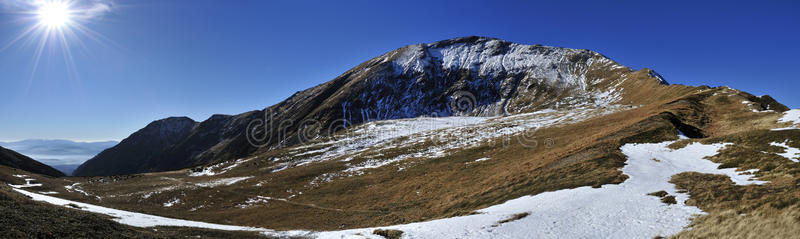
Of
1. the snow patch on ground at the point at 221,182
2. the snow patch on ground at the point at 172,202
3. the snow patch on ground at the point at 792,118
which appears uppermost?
the snow patch on ground at the point at 792,118

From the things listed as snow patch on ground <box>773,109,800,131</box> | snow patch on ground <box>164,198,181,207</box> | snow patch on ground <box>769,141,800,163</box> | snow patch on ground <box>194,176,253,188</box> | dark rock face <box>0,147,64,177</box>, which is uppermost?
dark rock face <box>0,147,64,177</box>

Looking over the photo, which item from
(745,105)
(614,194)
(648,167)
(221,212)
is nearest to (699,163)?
(648,167)

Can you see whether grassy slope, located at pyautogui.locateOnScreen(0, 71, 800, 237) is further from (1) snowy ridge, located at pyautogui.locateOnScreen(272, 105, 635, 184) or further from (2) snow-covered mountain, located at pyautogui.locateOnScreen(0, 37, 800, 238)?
(1) snowy ridge, located at pyautogui.locateOnScreen(272, 105, 635, 184)

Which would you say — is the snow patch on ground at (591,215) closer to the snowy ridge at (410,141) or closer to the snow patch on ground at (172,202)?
the snowy ridge at (410,141)

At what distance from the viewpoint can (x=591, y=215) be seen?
17547 mm

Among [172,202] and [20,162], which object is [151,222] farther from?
[20,162]

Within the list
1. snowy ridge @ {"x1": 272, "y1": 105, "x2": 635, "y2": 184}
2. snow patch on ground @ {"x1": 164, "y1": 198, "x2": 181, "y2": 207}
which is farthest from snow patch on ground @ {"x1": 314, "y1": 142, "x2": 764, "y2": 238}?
snow patch on ground @ {"x1": 164, "y1": 198, "x2": 181, "y2": 207}

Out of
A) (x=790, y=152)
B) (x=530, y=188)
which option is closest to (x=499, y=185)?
(x=530, y=188)

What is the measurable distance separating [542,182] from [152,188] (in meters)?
70.2

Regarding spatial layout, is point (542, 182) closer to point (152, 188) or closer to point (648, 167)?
point (648, 167)

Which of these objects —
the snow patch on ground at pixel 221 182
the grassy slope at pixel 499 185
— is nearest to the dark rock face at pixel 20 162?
the grassy slope at pixel 499 185

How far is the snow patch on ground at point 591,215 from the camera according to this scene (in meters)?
15.7

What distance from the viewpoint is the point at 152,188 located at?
194 ft

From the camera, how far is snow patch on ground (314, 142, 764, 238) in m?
15.7
